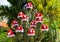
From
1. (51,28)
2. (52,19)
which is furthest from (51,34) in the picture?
(52,19)

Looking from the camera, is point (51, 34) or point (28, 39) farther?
point (51, 34)

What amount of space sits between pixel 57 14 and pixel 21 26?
11.7ft

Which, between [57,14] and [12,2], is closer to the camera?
[12,2]

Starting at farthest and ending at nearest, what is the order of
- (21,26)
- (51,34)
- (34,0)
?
(34,0), (51,34), (21,26)

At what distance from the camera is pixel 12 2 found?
24.4ft

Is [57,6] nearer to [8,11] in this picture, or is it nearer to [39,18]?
[8,11]

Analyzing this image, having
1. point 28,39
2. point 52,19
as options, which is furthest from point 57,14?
point 28,39

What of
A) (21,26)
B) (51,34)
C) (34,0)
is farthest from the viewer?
(34,0)

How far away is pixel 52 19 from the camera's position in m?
8.23

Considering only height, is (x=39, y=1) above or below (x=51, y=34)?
above

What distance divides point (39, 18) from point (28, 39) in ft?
1.78

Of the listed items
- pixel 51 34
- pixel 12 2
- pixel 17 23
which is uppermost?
pixel 12 2

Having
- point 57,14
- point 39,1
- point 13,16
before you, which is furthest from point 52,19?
point 13,16

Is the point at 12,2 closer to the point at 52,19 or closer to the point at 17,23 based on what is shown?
the point at 52,19
